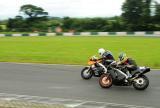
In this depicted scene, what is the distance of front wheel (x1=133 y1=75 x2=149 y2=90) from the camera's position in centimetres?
1239

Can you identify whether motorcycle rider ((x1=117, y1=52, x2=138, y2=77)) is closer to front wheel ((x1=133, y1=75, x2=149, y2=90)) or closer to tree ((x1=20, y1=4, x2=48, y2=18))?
front wheel ((x1=133, y1=75, x2=149, y2=90))

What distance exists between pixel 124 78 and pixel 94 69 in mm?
2231

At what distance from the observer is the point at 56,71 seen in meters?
17.0

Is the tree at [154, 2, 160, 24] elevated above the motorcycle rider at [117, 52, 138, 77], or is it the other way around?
the tree at [154, 2, 160, 24]

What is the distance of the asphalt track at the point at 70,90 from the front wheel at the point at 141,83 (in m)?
0.16

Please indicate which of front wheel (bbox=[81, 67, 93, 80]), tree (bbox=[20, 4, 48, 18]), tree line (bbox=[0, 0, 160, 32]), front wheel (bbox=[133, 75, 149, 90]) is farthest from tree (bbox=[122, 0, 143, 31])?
front wheel (bbox=[133, 75, 149, 90])

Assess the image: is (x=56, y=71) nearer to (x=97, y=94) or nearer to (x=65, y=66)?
(x=65, y=66)

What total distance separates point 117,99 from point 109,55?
3567 mm

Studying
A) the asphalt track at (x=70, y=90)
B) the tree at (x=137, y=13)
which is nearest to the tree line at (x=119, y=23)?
the tree at (x=137, y=13)

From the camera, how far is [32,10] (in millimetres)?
76500

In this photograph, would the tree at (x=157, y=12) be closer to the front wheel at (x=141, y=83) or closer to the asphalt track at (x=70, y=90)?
the asphalt track at (x=70, y=90)

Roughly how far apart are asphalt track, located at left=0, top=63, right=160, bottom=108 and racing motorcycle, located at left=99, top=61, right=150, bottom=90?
0.58 ft

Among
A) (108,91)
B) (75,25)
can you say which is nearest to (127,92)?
(108,91)

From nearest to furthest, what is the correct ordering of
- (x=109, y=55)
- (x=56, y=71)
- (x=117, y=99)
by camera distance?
(x=117, y=99) < (x=109, y=55) < (x=56, y=71)
